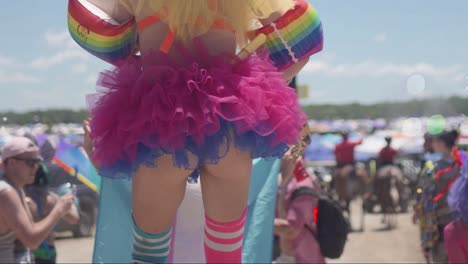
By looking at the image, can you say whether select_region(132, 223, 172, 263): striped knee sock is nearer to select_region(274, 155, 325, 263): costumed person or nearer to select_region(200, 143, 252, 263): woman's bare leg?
select_region(200, 143, 252, 263): woman's bare leg

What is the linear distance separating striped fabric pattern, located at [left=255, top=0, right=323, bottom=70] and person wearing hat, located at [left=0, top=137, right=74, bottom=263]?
5.99 ft

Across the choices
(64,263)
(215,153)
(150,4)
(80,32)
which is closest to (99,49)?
(80,32)

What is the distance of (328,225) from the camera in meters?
4.14

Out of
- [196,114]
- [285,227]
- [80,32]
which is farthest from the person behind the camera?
[285,227]

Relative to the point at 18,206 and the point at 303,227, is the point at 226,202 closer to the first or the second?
the point at 18,206

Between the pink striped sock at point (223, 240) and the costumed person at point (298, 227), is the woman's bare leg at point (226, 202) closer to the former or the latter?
the pink striped sock at point (223, 240)

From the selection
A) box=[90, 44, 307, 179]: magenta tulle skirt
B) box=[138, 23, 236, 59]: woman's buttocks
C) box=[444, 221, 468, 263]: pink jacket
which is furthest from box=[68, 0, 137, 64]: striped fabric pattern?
box=[444, 221, 468, 263]: pink jacket

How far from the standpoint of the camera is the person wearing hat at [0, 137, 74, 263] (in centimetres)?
358

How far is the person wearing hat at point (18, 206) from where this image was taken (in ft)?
11.7

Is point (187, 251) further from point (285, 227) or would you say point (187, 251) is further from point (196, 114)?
point (196, 114)

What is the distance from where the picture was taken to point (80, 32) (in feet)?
8.25

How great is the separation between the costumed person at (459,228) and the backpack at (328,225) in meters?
0.65

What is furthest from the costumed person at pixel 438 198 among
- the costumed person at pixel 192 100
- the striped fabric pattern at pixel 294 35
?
the costumed person at pixel 192 100

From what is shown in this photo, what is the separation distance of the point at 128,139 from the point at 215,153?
290 millimetres
